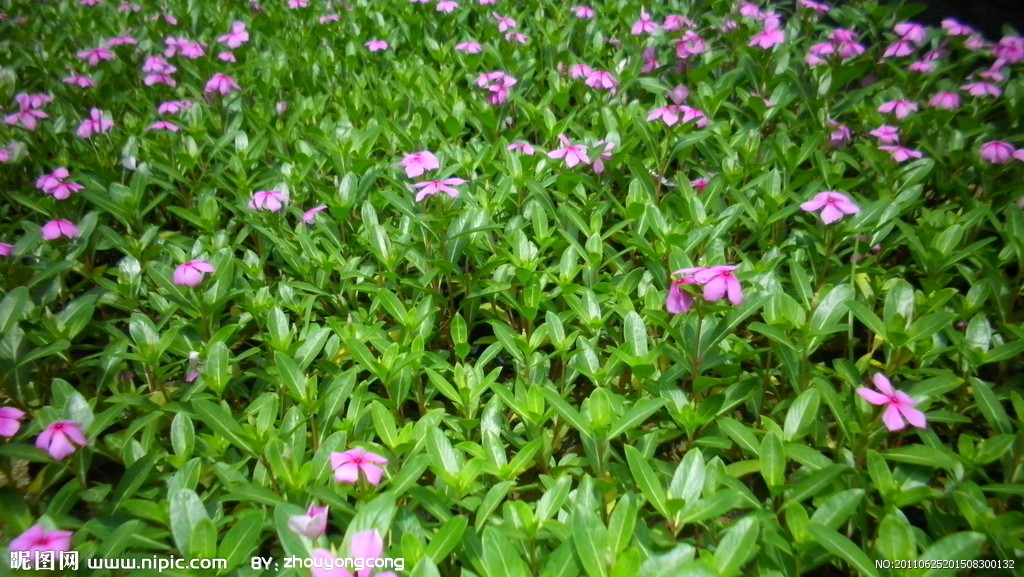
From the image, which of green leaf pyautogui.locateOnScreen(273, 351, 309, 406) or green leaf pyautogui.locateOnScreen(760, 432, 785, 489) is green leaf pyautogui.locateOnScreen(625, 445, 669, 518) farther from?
green leaf pyautogui.locateOnScreen(273, 351, 309, 406)

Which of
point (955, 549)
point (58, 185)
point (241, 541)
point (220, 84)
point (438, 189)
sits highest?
point (220, 84)

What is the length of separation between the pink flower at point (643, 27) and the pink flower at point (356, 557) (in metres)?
2.95

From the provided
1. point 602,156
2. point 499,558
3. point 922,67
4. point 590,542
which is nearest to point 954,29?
point 922,67

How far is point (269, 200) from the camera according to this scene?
2221mm

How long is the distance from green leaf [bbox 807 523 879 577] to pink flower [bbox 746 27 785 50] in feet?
7.93

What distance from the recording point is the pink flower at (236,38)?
12.0 feet

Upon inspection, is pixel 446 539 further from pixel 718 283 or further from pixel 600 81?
pixel 600 81

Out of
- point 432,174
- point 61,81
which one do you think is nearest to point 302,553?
point 432,174

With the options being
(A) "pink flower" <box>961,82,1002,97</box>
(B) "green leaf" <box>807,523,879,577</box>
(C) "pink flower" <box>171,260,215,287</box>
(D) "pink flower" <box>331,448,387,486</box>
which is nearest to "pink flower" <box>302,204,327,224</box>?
(C) "pink flower" <box>171,260,215,287</box>

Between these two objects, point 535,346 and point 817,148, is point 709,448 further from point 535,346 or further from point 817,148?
point 817,148

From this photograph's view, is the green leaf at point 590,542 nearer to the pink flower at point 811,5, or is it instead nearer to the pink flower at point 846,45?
the pink flower at point 846,45

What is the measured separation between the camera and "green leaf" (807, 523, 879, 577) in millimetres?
1160

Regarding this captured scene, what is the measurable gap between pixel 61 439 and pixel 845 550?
161 cm

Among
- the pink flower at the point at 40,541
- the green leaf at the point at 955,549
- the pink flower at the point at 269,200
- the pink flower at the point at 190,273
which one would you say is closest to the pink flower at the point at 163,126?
the pink flower at the point at 269,200
